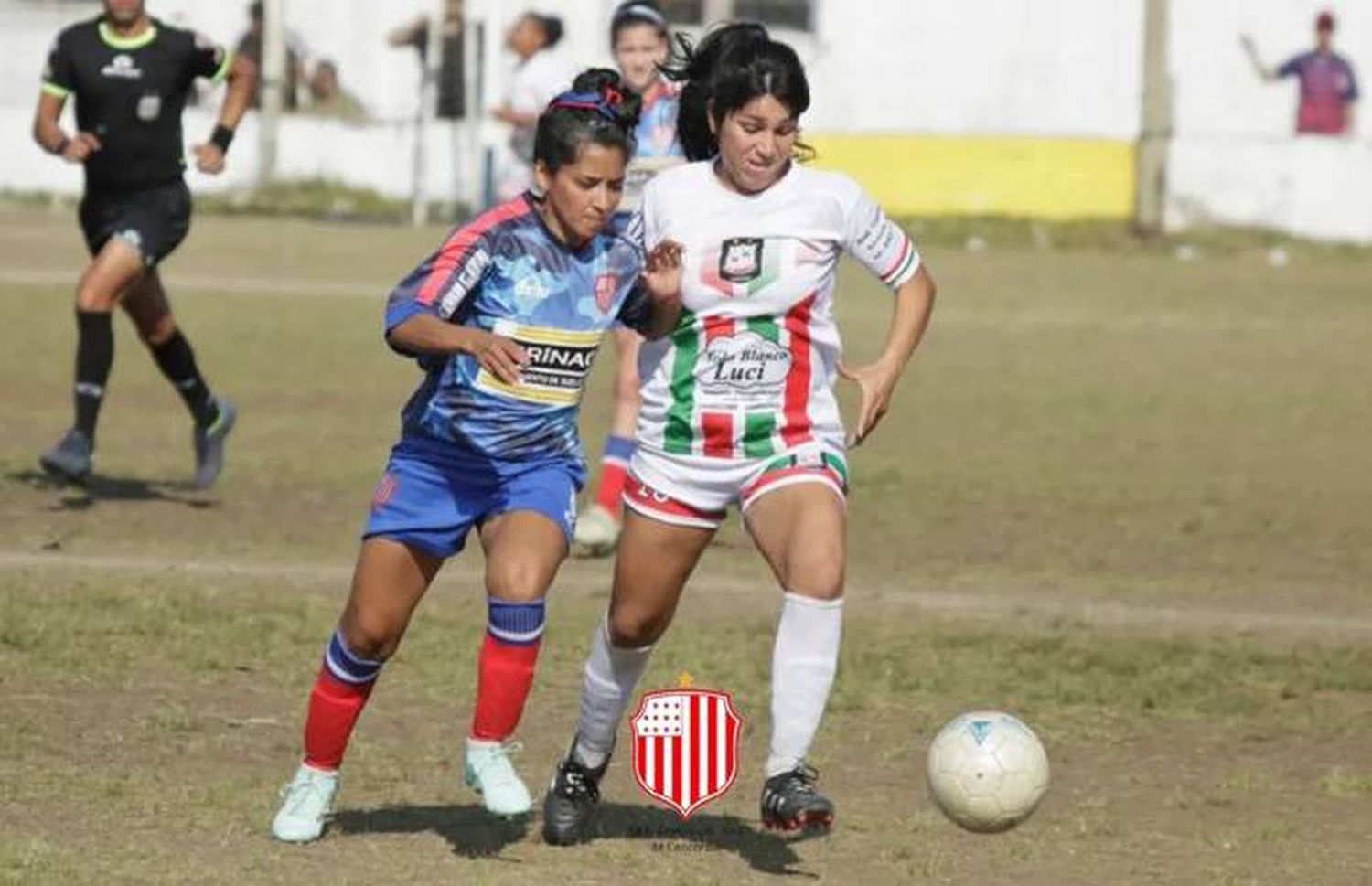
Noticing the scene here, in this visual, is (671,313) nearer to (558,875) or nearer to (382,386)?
(558,875)

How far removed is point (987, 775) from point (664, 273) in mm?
1329

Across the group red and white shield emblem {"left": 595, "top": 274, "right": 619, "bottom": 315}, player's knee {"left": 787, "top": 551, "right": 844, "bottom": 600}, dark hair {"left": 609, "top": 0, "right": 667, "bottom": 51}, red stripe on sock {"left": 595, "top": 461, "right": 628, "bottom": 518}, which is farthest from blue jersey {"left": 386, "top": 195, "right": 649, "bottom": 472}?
dark hair {"left": 609, "top": 0, "right": 667, "bottom": 51}

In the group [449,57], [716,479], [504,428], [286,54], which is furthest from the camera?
[286,54]

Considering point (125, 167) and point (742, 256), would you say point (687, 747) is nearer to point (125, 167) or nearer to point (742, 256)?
point (742, 256)

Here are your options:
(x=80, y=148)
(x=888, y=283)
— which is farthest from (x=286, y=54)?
(x=888, y=283)

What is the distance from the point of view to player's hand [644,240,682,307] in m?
6.93

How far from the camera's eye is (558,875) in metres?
6.79

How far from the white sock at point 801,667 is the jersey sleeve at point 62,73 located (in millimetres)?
7133

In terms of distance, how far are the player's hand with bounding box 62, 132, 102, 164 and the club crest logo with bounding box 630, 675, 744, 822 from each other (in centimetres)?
642

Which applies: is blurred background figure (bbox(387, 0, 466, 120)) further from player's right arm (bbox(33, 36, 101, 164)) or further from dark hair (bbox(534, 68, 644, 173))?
dark hair (bbox(534, 68, 644, 173))

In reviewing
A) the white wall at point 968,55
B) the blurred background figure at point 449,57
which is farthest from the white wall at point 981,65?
the blurred background figure at point 449,57

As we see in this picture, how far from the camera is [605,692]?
285 inches

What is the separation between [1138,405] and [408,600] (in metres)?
11.2

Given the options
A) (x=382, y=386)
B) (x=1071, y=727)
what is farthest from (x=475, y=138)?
(x=1071, y=727)
